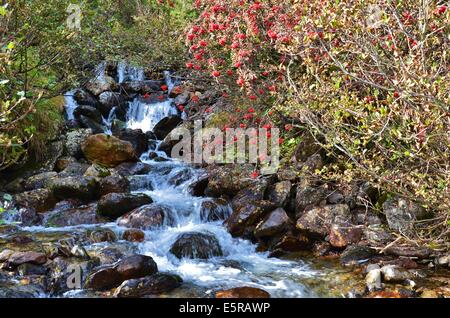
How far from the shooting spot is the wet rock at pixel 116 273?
574 centimetres

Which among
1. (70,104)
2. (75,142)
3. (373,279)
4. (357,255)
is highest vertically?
(70,104)

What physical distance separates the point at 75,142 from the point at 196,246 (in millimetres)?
5610

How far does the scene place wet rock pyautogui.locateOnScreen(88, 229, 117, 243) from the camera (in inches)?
285

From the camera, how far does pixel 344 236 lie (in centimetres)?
667

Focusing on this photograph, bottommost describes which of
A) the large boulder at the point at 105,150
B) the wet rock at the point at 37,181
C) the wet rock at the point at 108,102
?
the wet rock at the point at 37,181

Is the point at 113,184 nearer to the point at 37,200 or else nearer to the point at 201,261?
the point at 37,200

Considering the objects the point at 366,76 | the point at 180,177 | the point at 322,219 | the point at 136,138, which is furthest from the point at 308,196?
the point at 136,138

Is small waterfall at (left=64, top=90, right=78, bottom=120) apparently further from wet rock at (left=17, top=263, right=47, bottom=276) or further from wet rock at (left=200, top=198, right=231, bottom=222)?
wet rock at (left=17, top=263, right=47, bottom=276)

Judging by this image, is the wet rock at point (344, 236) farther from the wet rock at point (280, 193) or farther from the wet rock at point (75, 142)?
the wet rock at point (75, 142)

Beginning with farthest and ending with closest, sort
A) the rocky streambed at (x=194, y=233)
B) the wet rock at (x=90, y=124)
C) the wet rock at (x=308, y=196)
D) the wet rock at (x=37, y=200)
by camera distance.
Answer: the wet rock at (x=90, y=124), the wet rock at (x=37, y=200), the wet rock at (x=308, y=196), the rocky streambed at (x=194, y=233)

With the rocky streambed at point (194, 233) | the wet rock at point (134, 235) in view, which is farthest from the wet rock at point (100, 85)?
the wet rock at point (134, 235)

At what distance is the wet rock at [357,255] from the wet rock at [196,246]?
6.61ft
